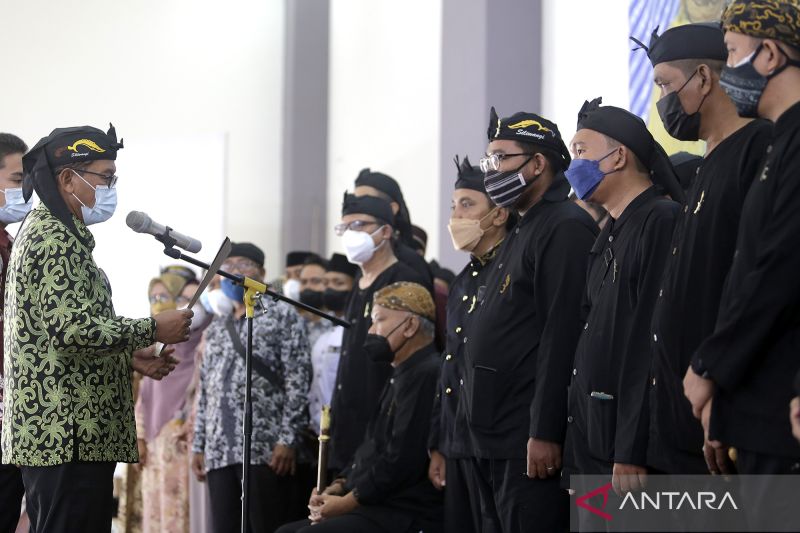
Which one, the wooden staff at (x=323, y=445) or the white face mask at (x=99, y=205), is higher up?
the white face mask at (x=99, y=205)

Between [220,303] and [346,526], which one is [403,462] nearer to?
[346,526]

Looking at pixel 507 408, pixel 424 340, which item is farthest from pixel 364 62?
pixel 507 408

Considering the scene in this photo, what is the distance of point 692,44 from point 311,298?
359 cm

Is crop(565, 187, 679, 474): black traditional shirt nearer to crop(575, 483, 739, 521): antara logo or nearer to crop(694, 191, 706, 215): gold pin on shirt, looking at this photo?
crop(575, 483, 739, 521): antara logo

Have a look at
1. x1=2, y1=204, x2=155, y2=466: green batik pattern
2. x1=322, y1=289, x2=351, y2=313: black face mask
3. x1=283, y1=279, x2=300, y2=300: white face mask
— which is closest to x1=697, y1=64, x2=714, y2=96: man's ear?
x1=2, y1=204, x2=155, y2=466: green batik pattern

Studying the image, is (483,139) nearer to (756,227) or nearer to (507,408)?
(507,408)

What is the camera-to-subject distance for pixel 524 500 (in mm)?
3668

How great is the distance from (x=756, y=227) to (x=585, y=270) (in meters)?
1.22

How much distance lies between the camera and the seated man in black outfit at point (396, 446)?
4.61 metres

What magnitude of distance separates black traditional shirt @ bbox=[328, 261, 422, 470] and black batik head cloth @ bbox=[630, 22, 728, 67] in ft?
7.42

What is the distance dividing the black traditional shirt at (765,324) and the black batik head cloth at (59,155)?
2.16 m

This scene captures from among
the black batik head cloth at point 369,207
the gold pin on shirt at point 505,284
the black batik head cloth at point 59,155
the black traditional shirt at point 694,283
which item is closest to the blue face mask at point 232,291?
the black batik head cloth at point 369,207

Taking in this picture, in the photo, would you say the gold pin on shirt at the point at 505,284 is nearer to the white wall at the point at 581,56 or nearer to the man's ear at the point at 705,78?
the man's ear at the point at 705,78

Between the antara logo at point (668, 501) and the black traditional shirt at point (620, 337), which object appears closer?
the antara logo at point (668, 501)
